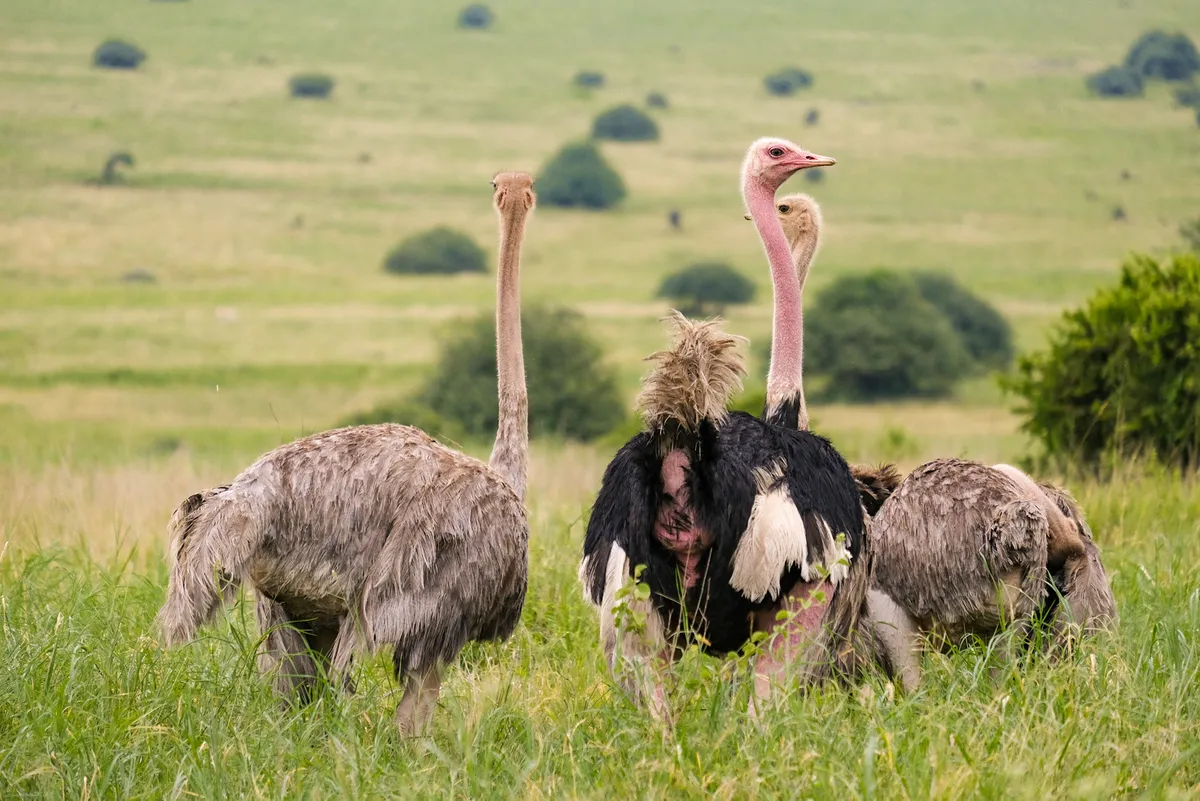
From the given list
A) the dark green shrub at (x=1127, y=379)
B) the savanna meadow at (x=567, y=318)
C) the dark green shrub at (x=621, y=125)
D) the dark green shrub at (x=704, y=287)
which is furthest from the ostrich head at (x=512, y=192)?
the dark green shrub at (x=621, y=125)

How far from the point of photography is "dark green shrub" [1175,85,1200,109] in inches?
2489

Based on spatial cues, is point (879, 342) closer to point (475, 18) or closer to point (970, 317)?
point (970, 317)

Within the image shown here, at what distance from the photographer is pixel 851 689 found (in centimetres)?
459

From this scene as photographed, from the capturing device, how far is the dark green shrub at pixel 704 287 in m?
43.5

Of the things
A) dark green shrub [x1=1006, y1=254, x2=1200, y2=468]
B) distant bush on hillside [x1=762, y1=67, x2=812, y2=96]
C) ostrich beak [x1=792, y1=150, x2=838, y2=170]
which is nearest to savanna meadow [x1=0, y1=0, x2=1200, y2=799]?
dark green shrub [x1=1006, y1=254, x2=1200, y2=468]

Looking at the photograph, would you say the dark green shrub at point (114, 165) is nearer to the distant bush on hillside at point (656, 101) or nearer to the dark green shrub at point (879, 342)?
the distant bush on hillside at point (656, 101)

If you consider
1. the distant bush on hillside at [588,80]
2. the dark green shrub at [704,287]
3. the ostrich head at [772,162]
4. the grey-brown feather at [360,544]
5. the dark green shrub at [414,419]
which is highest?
the ostrich head at [772,162]

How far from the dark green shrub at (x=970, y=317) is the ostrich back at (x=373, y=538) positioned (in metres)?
37.1

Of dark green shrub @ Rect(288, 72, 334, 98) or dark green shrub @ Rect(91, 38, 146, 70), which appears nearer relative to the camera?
dark green shrub @ Rect(91, 38, 146, 70)

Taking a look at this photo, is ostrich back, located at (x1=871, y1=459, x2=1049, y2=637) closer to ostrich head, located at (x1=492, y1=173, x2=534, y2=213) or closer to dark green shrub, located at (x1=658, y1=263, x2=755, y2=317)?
ostrich head, located at (x1=492, y1=173, x2=534, y2=213)

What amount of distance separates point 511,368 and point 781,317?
0.91 metres

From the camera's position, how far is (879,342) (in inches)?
1383

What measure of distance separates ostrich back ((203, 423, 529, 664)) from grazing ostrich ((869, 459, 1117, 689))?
47.9 inches

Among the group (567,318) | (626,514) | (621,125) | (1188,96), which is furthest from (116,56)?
(626,514)
